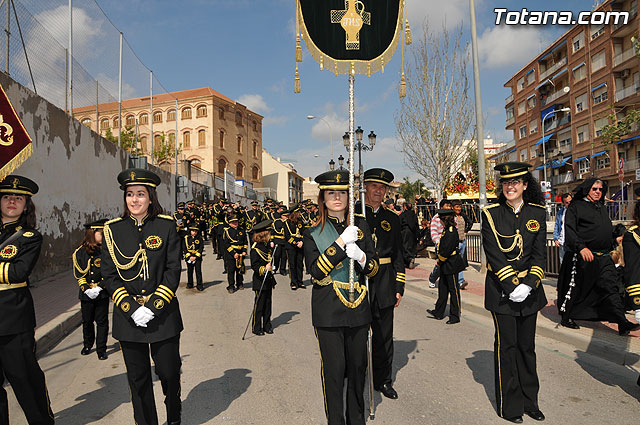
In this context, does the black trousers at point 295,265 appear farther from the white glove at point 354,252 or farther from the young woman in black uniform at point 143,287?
the white glove at point 354,252

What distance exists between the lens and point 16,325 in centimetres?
342

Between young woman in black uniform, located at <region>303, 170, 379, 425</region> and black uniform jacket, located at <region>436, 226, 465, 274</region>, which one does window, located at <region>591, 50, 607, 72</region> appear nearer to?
black uniform jacket, located at <region>436, 226, 465, 274</region>

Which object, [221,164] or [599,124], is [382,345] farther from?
[221,164]

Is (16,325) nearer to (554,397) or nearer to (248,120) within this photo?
(554,397)

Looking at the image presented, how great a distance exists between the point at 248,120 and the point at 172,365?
71297 mm

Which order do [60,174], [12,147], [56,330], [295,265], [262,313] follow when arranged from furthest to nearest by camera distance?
1. [60,174]
2. [295,265]
3. [262,313]
4. [56,330]
5. [12,147]

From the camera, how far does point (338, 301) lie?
334cm

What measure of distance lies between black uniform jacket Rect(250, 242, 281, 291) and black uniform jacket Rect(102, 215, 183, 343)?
4.01 meters

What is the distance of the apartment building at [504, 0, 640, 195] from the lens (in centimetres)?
3644

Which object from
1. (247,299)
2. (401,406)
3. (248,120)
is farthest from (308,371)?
(248,120)

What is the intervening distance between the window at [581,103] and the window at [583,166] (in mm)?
4952

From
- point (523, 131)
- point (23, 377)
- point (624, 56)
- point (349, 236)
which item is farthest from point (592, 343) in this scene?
point (523, 131)

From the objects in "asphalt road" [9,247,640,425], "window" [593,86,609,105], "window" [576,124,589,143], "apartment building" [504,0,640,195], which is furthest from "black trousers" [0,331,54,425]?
"window" [576,124,589,143]

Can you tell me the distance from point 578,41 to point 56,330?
49155 mm
